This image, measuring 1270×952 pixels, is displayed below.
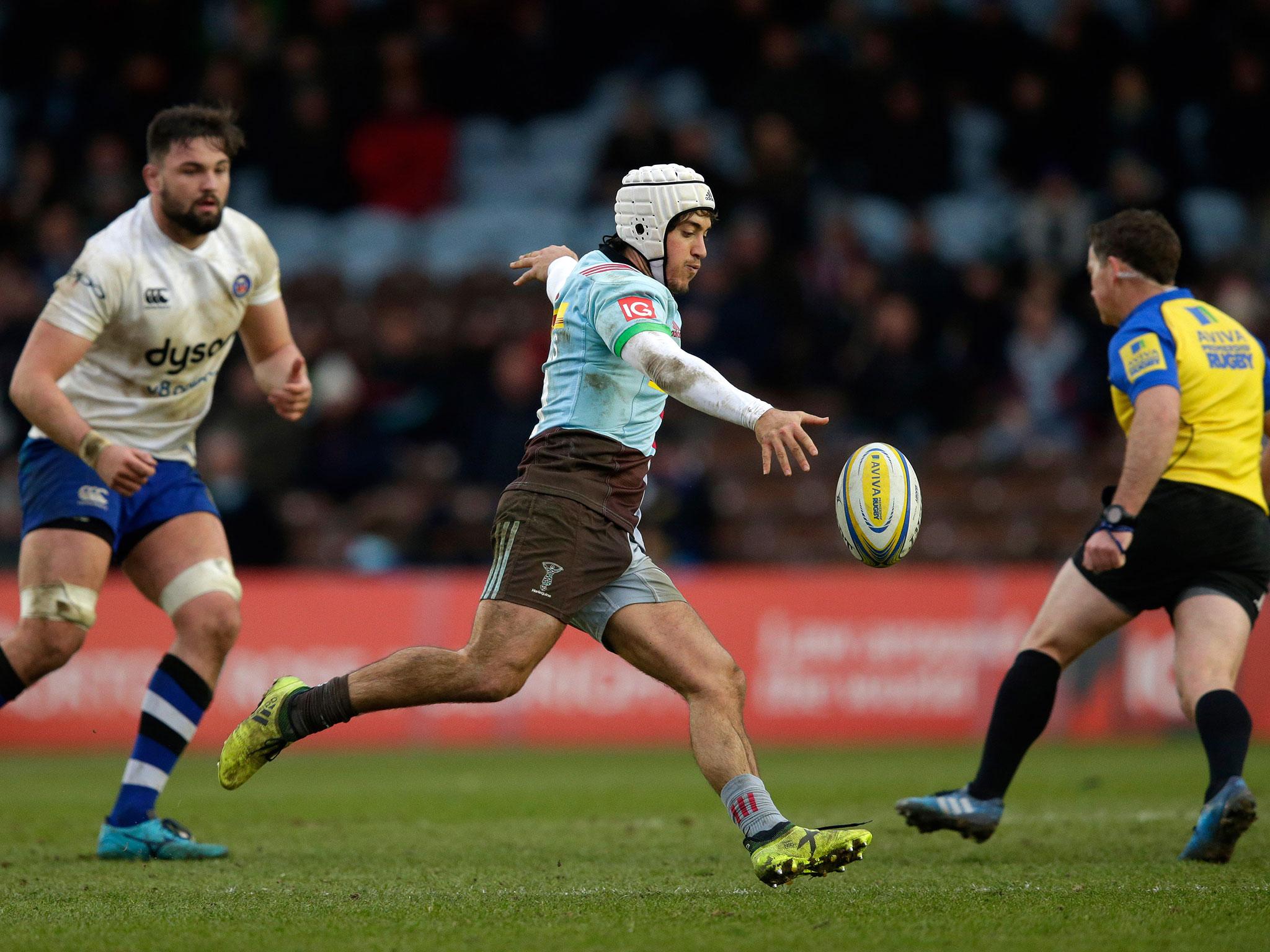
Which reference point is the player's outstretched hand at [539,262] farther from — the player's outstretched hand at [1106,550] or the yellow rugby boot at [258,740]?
the player's outstretched hand at [1106,550]

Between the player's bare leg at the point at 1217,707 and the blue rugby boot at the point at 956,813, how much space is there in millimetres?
753

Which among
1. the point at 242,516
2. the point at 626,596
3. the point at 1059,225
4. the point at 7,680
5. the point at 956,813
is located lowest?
the point at 956,813

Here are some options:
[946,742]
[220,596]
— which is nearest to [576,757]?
[946,742]

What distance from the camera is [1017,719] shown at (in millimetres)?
6535

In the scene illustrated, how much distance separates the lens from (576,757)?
11977mm

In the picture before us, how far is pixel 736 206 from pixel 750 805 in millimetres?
10918

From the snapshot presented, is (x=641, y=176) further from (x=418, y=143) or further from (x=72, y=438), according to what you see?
(x=418, y=143)

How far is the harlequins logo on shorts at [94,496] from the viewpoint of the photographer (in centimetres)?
668

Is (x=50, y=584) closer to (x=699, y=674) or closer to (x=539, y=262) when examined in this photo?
(x=539, y=262)

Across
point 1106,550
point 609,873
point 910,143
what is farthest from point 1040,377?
point 609,873

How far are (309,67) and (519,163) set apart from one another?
8.83 feet

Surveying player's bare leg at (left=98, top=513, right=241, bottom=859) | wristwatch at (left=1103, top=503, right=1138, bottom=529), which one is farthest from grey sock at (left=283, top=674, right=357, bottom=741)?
wristwatch at (left=1103, top=503, right=1138, bottom=529)

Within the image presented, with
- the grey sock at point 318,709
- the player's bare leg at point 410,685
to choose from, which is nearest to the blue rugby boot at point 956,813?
the player's bare leg at point 410,685

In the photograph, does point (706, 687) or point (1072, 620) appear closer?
point (706, 687)
